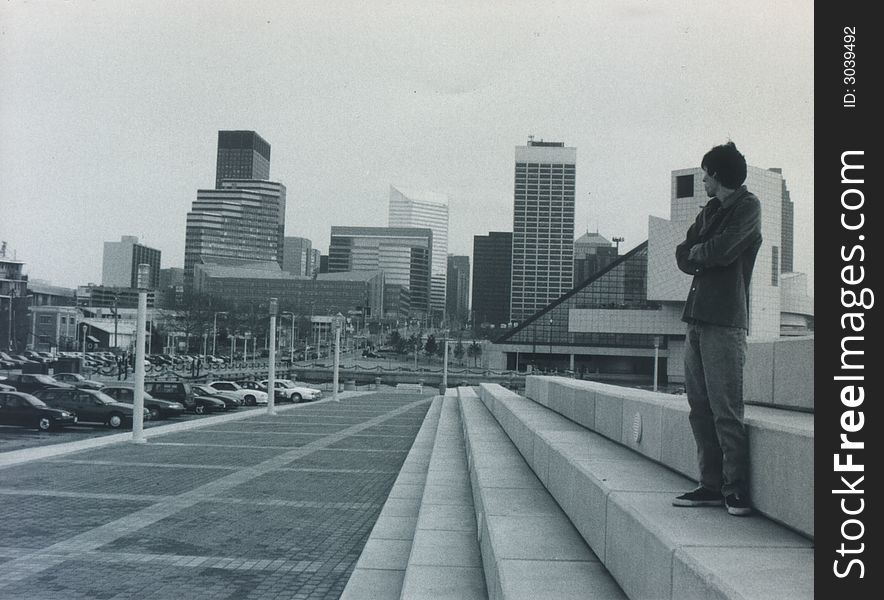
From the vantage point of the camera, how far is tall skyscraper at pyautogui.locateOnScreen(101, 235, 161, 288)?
2017 centimetres

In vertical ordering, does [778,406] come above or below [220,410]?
A: above

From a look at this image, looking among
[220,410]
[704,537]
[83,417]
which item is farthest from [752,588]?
[220,410]

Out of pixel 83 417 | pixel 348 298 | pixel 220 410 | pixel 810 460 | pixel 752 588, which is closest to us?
pixel 752 588

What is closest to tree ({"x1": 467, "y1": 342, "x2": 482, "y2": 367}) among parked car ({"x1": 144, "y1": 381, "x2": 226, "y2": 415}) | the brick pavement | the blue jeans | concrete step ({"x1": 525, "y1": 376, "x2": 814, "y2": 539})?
parked car ({"x1": 144, "y1": 381, "x2": 226, "y2": 415})

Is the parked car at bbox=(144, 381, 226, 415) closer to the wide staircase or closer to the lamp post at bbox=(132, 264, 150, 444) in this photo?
the lamp post at bbox=(132, 264, 150, 444)

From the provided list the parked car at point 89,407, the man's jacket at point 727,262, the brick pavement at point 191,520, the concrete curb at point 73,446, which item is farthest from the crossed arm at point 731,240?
the parked car at point 89,407

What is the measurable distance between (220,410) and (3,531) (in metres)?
27.9

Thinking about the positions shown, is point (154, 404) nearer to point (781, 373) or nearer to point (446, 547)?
point (446, 547)

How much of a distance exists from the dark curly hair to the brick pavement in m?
4.57

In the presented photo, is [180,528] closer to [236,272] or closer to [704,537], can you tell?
[704,537]

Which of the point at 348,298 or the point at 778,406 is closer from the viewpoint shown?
the point at 778,406

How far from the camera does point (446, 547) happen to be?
592 centimetres

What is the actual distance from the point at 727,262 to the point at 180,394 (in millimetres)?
31826
